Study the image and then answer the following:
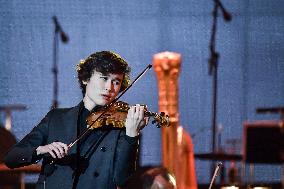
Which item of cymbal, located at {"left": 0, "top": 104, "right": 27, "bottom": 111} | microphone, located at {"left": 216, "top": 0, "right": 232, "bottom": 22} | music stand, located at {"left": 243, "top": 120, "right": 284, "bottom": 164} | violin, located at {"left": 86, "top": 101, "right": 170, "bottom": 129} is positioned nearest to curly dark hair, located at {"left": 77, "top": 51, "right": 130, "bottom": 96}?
violin, located at {"left": 86, "top": 101, "right": 170, "bottom": 129}

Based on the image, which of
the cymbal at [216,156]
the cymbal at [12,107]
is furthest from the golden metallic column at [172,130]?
the cymbal at [12,107]

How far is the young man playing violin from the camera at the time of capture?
221 cm

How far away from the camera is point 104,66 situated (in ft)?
7.77

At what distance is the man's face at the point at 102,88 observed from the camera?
7.60 feet

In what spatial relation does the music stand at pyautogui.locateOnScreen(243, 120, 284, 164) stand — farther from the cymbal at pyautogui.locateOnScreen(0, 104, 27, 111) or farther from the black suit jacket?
the black suit jacket

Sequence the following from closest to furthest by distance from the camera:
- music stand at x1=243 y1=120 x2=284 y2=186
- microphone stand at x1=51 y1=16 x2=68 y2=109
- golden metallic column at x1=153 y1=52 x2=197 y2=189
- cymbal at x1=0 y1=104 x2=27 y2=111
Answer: music stand at x1=243 y1=120 x2=284 y2=186 → golden metallic column at x1=153 y1=52 x2=197 y2=189 → cymbal at x1=0 y1=104 x2=27 y2=111 → microphone stand at x1=51 y1=16 x2=68 y2=109

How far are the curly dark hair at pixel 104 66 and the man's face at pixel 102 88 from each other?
0.08 ft

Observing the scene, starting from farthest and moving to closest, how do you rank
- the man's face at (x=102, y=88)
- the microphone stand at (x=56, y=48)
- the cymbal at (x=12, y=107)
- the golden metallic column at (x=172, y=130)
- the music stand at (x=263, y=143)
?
the microphone stand at (x=56, y=48), the cymbal at (x=12, y=107), the golden metallic column at (x=172, y=130), the music stand at (x=263, y=143), the man's face at (x=102, y=88)

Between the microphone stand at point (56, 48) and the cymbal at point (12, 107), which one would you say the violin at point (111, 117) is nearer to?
the cymbal at point (12, 107)

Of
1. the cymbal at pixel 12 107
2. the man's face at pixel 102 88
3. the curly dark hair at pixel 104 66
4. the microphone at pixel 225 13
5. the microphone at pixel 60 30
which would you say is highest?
the microphone at pixel 225 13

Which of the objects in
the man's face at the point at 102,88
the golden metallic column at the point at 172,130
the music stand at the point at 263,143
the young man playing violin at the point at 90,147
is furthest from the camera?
the golden metallic column at the point at 172,130

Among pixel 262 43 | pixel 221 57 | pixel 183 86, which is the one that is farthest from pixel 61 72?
pixel 262 43

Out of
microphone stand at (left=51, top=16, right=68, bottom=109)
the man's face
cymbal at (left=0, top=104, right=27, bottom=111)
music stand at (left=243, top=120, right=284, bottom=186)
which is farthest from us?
microphone stand at (left=51, top=16, right=68, bottom=109)

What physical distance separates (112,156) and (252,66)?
3.15 metres
